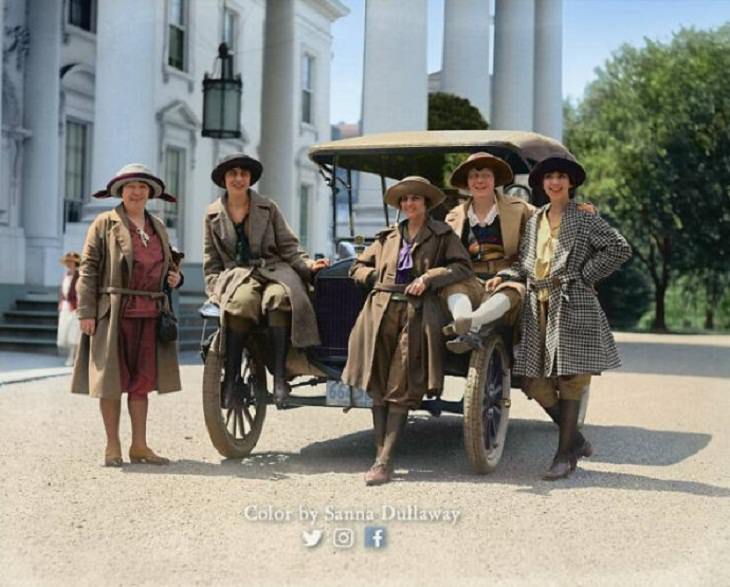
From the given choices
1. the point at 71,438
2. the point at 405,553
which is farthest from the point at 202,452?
the point at 405,553

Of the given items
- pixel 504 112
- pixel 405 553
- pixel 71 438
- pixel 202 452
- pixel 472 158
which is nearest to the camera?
pixel 405 553

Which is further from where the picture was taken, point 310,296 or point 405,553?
point 310,296

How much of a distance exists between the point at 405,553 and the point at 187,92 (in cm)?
1803

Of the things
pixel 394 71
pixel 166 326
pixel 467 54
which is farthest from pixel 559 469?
pixel 467 54

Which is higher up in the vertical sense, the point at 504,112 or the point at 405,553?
the point at 504,112

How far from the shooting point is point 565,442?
6.43 meters

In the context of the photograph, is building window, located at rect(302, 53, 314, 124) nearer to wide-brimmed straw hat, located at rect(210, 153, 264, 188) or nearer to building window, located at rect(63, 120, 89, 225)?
building window, located at rect(63, 120, 89, 225)

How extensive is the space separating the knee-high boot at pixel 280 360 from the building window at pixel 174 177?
14.5m

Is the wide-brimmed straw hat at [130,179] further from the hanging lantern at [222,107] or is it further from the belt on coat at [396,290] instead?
the hanging lantern at [222,107]

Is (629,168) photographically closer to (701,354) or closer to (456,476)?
(701,354)

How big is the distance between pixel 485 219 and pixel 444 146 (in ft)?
3.44

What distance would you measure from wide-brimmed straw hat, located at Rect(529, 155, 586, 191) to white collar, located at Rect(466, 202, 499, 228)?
366 mm

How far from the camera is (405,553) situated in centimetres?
431

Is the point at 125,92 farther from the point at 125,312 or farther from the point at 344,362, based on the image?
the point at 344,362
